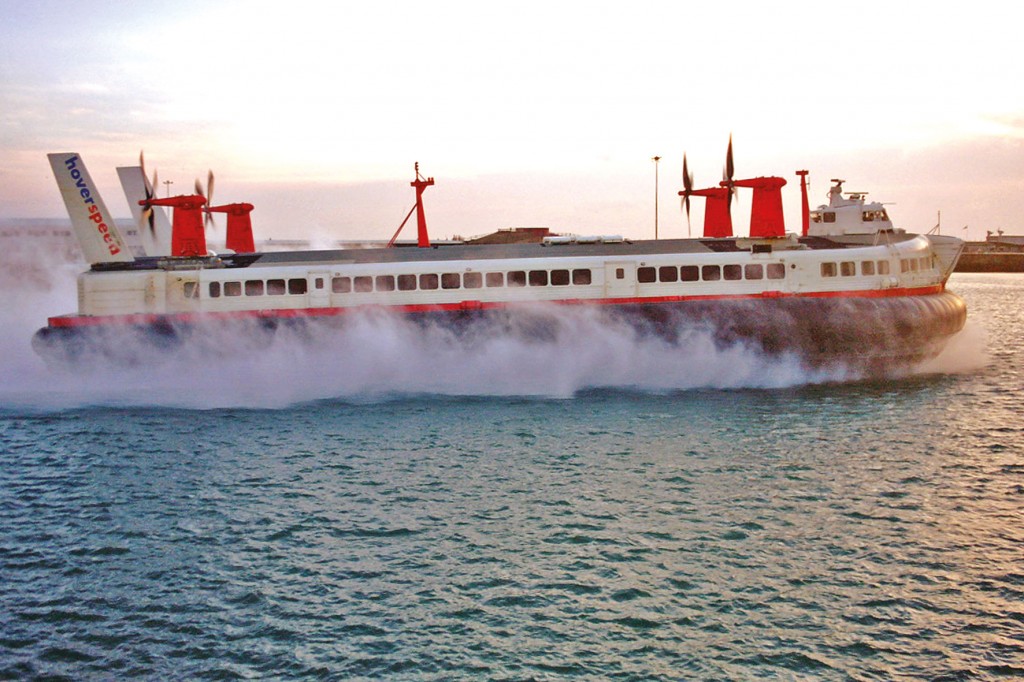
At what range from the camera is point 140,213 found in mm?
34594

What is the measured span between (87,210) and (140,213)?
26.8 feet

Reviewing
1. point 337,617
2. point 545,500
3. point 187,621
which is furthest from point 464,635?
point 545,500

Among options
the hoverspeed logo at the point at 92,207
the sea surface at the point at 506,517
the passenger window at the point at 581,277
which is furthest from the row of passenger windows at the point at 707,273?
the hoverspeed logo at the point at 92,207

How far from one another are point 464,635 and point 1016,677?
6279 mm

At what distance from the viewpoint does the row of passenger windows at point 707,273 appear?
82.9 feet

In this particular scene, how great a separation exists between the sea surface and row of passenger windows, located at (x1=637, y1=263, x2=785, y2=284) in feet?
7.09

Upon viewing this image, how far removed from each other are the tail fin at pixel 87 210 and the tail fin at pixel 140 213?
1.37 m

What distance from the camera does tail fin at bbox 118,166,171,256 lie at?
29.8 m

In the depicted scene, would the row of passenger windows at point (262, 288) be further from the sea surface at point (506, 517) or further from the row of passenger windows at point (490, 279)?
the sea surface at point (506, 517)

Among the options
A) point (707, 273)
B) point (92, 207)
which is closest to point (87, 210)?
point (92, 207)

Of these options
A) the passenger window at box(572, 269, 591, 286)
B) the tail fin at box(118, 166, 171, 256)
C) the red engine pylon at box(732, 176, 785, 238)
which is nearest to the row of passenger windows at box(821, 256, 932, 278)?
the red engine pylon at box(732, 176, 785, 238)

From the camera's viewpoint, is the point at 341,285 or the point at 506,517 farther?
the point at 341,285

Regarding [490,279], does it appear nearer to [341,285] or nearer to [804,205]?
[341,285]

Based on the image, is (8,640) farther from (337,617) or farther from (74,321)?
(74,321)
